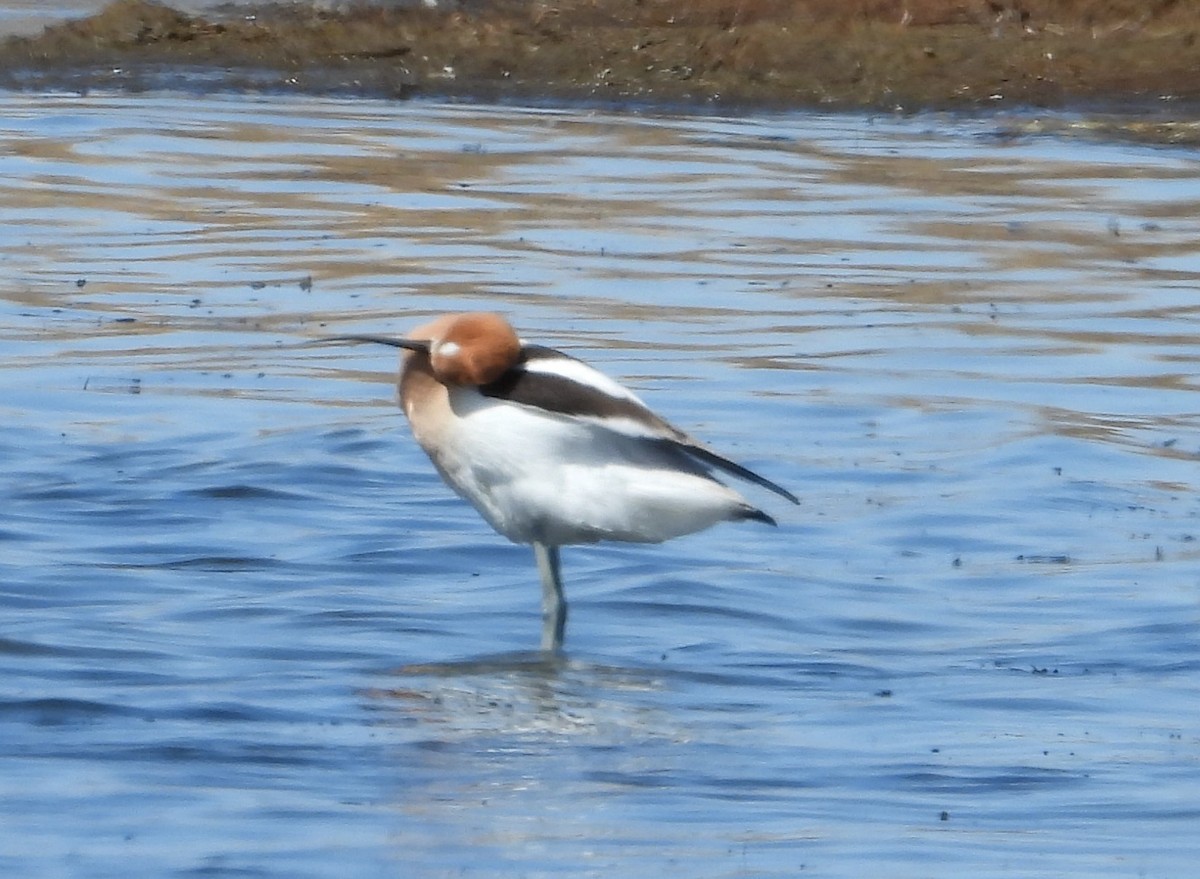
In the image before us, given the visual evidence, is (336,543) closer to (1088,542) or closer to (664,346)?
(1088,542)

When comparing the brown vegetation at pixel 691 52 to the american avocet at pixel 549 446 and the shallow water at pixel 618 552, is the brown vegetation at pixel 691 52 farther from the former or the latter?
the american avocet at pixel 549 446

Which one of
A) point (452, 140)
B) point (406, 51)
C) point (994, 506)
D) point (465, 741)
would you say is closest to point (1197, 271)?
point (994, 506)

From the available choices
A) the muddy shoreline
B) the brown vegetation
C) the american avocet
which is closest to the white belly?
the american avocet

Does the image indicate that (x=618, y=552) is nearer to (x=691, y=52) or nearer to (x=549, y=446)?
(x=549, y=446)

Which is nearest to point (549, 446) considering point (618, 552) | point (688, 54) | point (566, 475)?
point (566, 475)

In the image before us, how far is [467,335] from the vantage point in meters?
6.68

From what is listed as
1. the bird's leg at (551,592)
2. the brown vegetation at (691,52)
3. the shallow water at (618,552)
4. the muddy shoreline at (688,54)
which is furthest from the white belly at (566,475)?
the brown vegetation at (691,52)

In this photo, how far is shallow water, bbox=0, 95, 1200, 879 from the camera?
213 inches

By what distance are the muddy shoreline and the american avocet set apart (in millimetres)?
12087

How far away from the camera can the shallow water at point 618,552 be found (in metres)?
5.41

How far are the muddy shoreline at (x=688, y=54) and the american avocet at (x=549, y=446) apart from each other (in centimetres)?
1209

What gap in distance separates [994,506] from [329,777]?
329 cm

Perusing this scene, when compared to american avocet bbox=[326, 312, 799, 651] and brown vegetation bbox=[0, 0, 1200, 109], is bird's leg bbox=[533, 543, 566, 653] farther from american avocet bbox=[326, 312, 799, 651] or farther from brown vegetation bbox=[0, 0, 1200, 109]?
brown vegetation bbox=[0, 0, 1200, 109]

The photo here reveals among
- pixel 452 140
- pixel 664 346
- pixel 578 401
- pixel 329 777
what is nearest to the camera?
pixel 329 777
